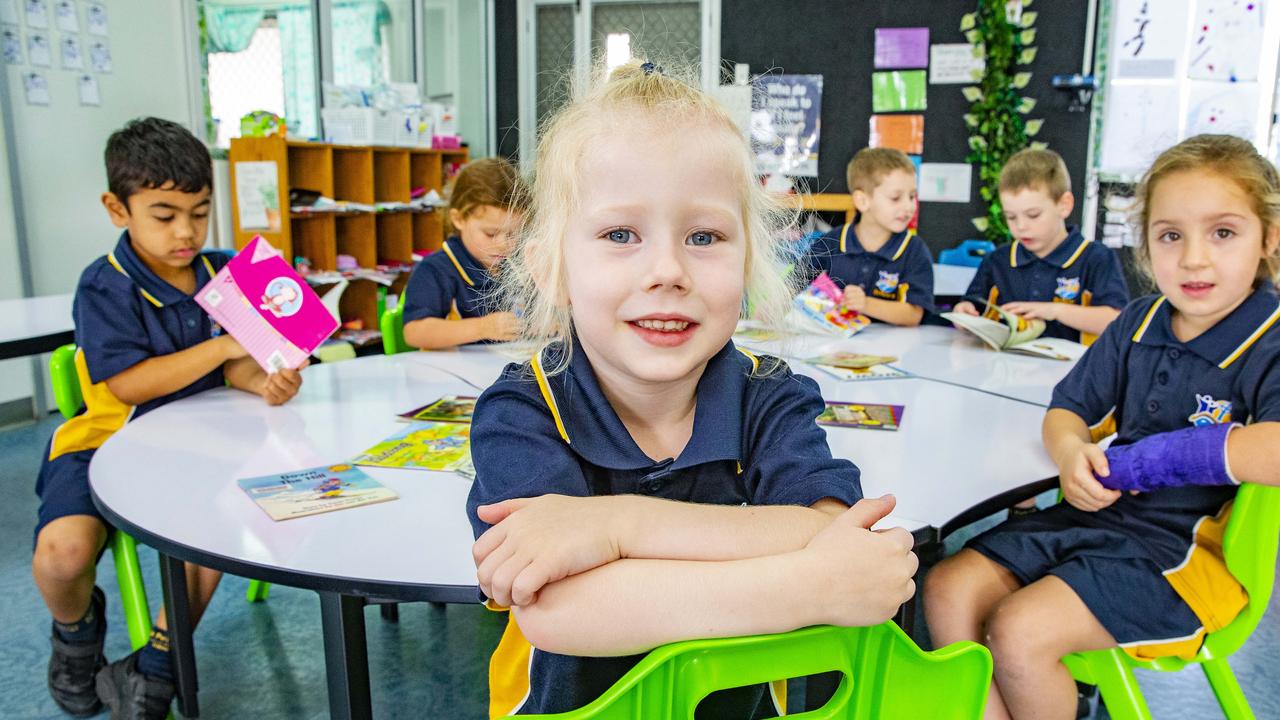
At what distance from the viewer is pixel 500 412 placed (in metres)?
0.93

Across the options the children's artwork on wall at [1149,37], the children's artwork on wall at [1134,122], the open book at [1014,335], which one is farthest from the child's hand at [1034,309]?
the children's artwork on wall at [1149,37]

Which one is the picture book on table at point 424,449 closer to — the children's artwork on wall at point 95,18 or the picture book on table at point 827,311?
the picture book on table at point 827,311

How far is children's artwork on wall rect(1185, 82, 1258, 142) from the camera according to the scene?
4934 mm

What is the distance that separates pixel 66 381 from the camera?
5.73 ft

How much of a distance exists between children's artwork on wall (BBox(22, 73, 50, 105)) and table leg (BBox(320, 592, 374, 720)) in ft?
12.5

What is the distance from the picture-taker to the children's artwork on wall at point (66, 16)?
3912mm

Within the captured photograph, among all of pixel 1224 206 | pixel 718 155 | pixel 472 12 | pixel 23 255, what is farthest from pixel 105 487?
pixel 472 12

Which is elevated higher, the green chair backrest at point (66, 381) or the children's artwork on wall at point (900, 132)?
the children's artwork on wall at point (900, 132)

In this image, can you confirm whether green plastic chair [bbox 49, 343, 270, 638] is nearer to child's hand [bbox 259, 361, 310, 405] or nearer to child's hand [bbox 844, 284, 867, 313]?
child's hand [bbox 259, 361, 310, 405]

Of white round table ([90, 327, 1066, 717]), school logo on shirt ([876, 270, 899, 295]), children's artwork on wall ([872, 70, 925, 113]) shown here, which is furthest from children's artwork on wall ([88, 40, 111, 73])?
children's artwork on wall ([872, 70, 925, 113])

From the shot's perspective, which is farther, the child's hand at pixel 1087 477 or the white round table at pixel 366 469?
the child's hand at pixel 1087 477

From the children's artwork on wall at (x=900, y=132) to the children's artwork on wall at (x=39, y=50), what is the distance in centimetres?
434

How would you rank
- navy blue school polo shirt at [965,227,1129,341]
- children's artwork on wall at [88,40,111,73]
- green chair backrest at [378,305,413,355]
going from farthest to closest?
1. children's artwork on wall at [88,40,111,73]
2. navy blue school polo shirt at [965,227,1129,341]
3. green chair backrest at [378,305,413,355]

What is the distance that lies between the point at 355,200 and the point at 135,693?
3.84 m
